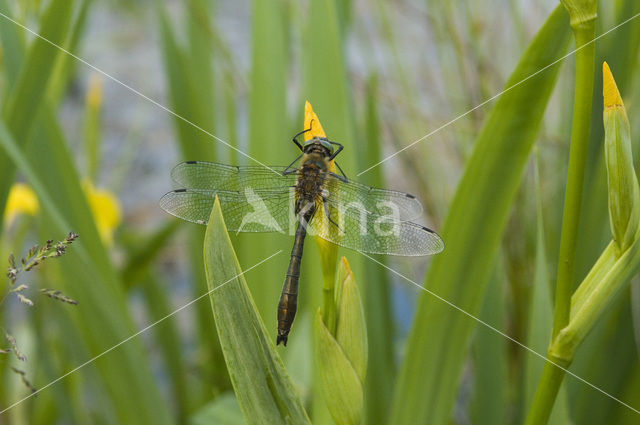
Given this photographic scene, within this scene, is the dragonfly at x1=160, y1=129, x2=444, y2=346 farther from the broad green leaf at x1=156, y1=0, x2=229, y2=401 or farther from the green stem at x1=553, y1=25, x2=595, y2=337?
the broad green leaf at x1=156, y1=0, x2=229, y2=401

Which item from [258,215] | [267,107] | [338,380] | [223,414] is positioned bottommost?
[223,414]

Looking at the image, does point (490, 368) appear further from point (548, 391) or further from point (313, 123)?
point (313, 123)

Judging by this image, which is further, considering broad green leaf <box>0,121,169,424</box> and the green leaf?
A: broad green leaf <box>0,121,169,424</box>

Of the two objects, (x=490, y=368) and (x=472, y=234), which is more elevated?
(x=472, y=234)

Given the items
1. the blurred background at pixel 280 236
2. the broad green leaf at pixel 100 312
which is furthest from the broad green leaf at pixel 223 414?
the broad green leaf at pixel 100 312

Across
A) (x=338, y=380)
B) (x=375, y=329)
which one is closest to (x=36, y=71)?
(x=338, y=380)

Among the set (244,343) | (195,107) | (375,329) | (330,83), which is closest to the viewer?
(244,343)

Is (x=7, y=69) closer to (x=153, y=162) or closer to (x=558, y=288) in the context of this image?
(x=558, y=288)

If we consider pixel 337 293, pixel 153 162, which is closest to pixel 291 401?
pixel 337 293

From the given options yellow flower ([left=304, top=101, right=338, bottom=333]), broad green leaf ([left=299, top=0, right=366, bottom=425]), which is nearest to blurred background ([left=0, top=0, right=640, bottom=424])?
broad green leaf ([left=299, top=0, right=366, bottom=425])
